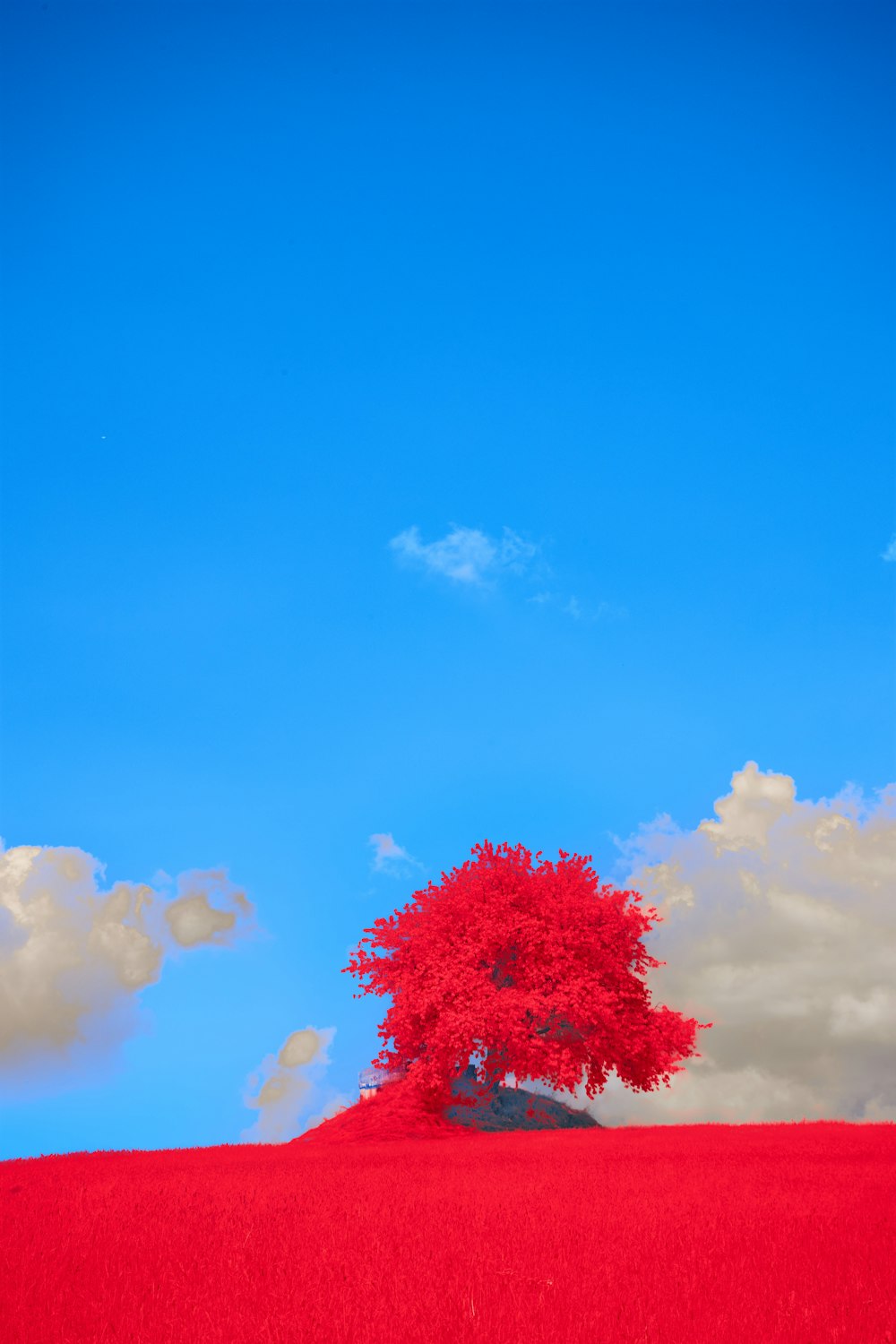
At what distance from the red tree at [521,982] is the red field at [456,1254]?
8704mm

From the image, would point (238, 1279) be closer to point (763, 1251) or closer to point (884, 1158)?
point (763, 1251)

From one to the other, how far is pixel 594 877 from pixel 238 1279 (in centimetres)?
2044

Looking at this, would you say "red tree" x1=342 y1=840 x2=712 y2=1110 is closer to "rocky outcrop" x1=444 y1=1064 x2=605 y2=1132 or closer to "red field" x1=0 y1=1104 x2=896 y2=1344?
"rocky outcrop" x1=444 y1=1064 x2=605 y2=1132

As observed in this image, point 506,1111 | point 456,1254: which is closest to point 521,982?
point 506,1111

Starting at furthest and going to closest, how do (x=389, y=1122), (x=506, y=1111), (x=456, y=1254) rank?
1. (x=506, y=1111)
2. (x=389, y=1122)
3. (x=456, y=1254)

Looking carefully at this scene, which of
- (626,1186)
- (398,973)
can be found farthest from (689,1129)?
(626,1186)

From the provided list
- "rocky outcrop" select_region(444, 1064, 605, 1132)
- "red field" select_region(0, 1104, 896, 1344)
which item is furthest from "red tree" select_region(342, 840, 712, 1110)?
"red field" select_region(0, 1104, 896, 1344)

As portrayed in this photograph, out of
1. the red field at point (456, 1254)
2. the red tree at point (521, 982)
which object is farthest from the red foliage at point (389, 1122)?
the red field at point (456, 1254)

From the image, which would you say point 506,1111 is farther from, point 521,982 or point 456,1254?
point 456,1254

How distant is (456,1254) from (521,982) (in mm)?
16874

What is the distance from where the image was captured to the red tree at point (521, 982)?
2470 centimetres

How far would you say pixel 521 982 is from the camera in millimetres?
25688

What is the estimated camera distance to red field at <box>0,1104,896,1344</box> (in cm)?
736

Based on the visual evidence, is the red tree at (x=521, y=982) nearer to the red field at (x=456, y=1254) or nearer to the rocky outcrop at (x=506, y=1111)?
the rocky outcrop at (x=506, y=1111)
